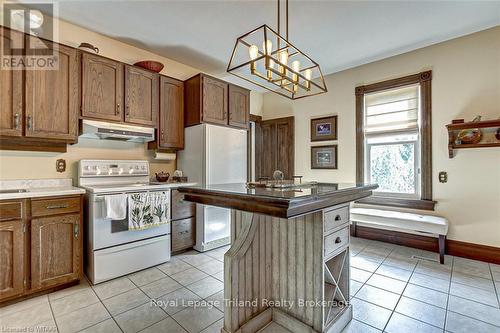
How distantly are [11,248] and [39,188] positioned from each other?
67 centimetres

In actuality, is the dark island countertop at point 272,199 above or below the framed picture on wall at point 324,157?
below

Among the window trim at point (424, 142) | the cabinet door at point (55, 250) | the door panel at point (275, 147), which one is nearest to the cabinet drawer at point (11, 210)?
the cabinet door at point (55, 250)

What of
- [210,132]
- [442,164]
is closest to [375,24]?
[442,164]

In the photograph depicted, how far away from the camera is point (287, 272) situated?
1.66 meters

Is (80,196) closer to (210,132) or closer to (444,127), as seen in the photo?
(210,132)

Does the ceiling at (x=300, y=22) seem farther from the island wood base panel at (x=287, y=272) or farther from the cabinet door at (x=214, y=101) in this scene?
the island wood base panel at (x=287, y=272)

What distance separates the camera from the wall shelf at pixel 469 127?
8.88 ft

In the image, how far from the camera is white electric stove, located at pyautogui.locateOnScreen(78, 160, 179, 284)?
7.69ft

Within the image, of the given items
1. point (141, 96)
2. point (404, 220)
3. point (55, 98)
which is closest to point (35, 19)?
point (55, 98)

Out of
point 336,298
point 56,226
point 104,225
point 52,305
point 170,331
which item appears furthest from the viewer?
point 104,225

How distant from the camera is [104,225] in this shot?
7.86ft

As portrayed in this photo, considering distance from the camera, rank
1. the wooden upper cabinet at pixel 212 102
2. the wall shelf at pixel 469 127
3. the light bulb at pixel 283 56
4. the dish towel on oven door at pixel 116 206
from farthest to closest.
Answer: the wooden upper cabinet at pixel 212 102 < the wall shelf at pixel 469 127 < the dish towel on oven door at pixel 116 206 < the light bulb at pixel 283 56

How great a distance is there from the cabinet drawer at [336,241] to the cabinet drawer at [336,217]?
0.05 meters

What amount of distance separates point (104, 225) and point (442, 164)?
413 centimetres
